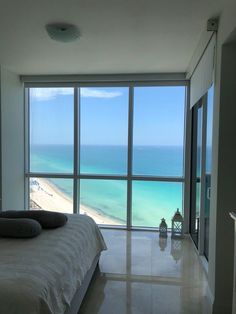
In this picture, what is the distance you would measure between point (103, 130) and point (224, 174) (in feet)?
10.0

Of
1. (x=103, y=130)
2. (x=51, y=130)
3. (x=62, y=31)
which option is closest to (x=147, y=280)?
(x=62, y=31)

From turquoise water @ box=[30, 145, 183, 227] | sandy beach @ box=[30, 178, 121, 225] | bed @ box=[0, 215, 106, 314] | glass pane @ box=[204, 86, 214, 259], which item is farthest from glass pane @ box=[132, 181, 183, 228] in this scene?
bed @ box=[0, 215, 106, 314]

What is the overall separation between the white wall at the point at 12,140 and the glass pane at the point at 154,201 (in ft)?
6.62

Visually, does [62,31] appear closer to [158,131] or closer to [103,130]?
[103,130]

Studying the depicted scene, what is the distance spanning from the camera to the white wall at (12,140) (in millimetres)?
4547

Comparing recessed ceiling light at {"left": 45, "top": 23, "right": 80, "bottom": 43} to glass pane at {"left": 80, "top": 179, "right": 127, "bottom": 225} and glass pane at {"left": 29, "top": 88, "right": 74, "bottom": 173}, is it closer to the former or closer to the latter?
glass pane at {"left": 29, "top": 88, "right": 74, "bottom": 173}

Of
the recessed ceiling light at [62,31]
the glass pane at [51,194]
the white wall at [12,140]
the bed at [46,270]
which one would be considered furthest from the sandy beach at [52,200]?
the recessed ceiling light at [62,31]

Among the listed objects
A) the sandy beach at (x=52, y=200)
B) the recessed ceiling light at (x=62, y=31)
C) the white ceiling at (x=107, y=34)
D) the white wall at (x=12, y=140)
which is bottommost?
the sandy beach at (x=52, y=200)

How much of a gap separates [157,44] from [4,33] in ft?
5.41

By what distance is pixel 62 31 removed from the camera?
2.89m

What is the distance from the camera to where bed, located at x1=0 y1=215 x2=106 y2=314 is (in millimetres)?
1577

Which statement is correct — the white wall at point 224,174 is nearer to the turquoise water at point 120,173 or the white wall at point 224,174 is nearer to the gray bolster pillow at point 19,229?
the gray bolster pillow at point 19,229

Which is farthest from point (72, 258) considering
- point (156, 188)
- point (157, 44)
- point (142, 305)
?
point (156, 188)

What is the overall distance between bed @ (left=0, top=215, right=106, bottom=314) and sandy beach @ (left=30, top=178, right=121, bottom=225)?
8.14ft
